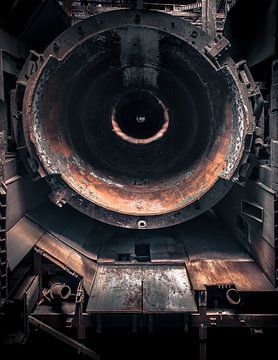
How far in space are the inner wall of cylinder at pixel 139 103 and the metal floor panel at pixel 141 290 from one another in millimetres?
1586

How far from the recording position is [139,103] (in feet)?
16.4

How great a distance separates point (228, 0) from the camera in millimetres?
4027

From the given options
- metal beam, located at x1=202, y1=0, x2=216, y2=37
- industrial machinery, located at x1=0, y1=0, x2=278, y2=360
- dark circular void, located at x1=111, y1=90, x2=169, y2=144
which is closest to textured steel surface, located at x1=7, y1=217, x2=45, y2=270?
industrial machinery, located at x1=0, y1=0, x2=278, y2=360

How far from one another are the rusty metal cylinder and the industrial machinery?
0.07 feet

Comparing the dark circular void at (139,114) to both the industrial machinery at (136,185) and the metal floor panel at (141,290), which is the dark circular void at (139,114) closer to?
the industrial machinery at (136,185)

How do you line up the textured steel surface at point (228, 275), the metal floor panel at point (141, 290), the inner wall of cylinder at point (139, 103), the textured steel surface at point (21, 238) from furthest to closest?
the inner wall of cylinder at point (139, 103) < the textured steel surface at point (228, 275) < the textured steel surface at point (21, 238) < the metal floor panel at point (141, 290)

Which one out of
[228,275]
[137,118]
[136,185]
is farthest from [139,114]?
[228,275]

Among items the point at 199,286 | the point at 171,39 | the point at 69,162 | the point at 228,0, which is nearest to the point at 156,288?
the point at 199,286

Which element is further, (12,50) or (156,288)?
(12,50)

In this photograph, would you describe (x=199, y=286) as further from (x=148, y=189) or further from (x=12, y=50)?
(x=12, y=50)

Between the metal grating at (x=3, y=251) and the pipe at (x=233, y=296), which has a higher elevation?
the metal grating at (x=3, y=251)

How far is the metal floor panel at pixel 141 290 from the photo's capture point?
268cm

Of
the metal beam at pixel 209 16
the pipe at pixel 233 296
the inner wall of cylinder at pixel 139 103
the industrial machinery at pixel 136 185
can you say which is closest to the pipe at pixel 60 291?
the industrial machinery at pixel 136 185

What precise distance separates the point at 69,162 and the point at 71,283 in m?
1.56
